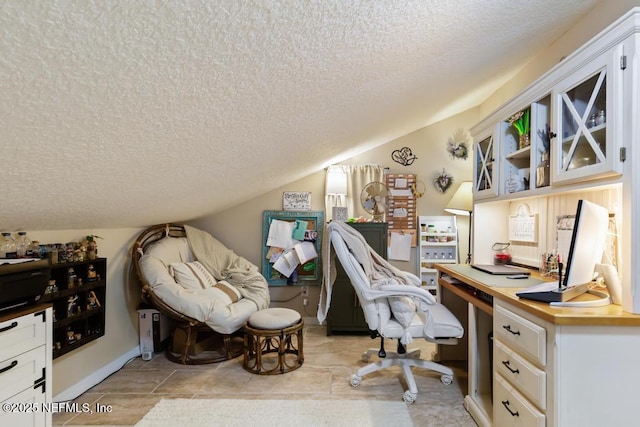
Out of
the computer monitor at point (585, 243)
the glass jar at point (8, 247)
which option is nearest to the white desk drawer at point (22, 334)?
the glass jar at point (8, 247)

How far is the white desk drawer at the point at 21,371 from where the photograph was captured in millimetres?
1339

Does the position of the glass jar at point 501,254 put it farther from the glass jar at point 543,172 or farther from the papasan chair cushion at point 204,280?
the papasan chair cushion at point 204,280

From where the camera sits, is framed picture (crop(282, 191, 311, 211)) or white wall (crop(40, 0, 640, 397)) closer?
white wall (crop(40, 0, 640, 397))

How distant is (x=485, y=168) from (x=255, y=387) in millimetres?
2372

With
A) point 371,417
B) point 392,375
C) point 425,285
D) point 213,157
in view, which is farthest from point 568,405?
point 425,285

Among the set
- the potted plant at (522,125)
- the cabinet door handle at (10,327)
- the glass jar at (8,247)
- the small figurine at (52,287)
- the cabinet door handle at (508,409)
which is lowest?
the cabinet door handle at (508,409)

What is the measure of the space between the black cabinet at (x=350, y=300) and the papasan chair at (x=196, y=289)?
2.40 ft

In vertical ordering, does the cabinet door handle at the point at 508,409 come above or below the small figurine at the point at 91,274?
below

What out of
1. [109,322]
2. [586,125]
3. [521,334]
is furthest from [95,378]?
[586,125]

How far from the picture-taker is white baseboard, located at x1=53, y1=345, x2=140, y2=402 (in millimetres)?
2139

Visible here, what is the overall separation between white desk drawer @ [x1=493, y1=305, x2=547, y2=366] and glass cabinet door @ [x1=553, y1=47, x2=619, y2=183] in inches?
27.9

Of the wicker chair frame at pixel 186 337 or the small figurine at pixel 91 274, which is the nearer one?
the small figurine at pixel 91 274

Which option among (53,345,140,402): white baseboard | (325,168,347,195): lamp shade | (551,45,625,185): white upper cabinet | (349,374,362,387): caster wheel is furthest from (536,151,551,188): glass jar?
(53,345,140,402): white baseboard

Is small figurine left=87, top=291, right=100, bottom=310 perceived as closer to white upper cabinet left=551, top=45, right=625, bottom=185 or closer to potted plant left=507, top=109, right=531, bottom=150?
white upper cabinet left=551, top=45, right=625, bottom=185
